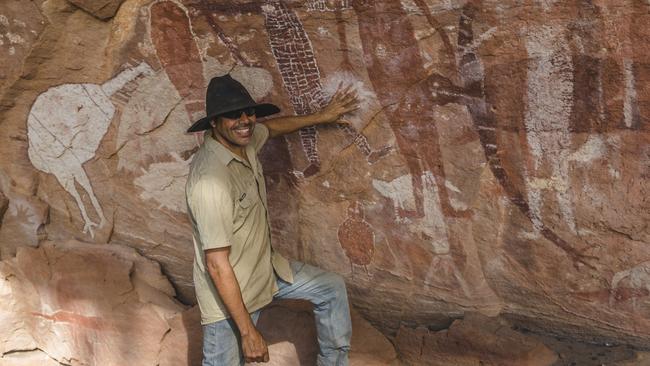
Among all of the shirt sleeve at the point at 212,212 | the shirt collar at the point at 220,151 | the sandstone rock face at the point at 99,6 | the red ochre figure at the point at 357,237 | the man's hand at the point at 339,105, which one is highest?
the sandstone rock face at the point at 99,6

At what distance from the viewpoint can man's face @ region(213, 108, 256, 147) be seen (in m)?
2.56

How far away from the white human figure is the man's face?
0.83 m

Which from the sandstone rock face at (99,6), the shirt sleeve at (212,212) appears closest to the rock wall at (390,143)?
the sandstone rock face at (99,6)

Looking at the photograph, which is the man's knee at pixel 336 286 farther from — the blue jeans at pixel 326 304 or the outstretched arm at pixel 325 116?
the outstretched arm at pixel 325 116

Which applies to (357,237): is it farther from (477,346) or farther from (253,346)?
(253,346)

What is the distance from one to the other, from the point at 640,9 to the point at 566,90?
365 mm

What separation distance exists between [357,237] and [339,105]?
0.61 meters

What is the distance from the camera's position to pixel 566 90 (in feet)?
8.60

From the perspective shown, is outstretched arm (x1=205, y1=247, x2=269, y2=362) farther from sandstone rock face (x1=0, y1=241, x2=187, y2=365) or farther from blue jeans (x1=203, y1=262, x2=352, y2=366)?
sandstone rock face (x1=0, y1=241, x2=187, y2=365)

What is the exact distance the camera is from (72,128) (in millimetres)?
3451

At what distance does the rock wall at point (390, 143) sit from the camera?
2643 mm

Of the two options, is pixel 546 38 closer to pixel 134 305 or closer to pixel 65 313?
pixel 134 305

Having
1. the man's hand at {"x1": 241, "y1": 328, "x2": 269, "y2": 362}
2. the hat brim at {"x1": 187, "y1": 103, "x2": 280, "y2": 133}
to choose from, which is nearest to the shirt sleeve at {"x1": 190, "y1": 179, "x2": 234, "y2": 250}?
the hat brim at {"x1": 187, "y1": 103, "x2": 280, "y2": 133}

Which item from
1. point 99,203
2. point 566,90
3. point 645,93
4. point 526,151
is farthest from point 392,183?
point 99,203
